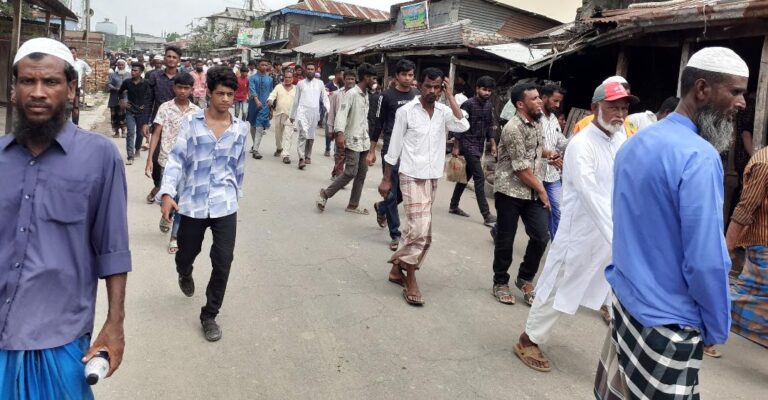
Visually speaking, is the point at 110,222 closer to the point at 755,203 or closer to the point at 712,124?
the point at 712,124

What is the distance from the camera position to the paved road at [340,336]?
3512 mm

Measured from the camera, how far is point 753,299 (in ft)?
13.8

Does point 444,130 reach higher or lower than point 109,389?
higher

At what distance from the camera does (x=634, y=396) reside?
2.35 meters

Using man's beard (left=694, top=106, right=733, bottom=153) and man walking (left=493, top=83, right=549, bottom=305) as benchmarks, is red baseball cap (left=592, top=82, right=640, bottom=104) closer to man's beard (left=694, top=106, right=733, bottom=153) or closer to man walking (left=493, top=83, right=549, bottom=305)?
man walking (left=493, top=83, right=549, bottom=305)

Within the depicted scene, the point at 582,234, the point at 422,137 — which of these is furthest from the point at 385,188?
the point at 582,234

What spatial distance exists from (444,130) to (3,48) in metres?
18.9

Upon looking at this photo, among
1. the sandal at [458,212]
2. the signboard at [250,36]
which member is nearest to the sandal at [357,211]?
the sandal at [458,212]

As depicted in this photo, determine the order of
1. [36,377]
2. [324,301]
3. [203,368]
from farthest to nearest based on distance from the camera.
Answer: [324,301] < [203,368] < [36,377]

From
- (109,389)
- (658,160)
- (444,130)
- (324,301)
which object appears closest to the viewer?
(658,160)

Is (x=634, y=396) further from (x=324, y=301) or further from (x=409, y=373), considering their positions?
(x=324, y=301)

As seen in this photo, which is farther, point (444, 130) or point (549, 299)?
point (444, 130)

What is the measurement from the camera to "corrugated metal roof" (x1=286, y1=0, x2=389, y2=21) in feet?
131

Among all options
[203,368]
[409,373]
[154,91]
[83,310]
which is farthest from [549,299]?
[154,91]
